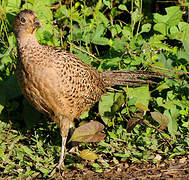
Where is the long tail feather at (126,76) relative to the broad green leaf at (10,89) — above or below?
above

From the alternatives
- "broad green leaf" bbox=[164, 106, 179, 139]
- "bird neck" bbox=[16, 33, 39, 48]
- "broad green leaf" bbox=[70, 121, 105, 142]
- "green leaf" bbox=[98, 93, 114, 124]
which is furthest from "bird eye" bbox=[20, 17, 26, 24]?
"broad green leaf" bbox=[164, 106, 179, 139]

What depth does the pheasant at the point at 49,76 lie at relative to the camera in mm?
3369

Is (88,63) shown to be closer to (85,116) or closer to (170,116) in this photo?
(85,116)

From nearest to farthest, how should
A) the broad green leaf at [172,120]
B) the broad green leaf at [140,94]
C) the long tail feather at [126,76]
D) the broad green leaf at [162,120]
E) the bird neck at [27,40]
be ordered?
the bird neck at [27,40]
the broad green leaf at [162,120]
the broad green leaf at [172,120]
the broad green leaf at [140,94]
the long tail feather at [126,76]

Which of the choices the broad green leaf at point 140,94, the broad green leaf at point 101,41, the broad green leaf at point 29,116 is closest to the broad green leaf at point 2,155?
the broad green leaf at point 29,116

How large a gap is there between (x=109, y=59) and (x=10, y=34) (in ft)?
4.16

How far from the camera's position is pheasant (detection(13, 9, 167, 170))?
337 centimetres

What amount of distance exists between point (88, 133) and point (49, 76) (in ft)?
2.11

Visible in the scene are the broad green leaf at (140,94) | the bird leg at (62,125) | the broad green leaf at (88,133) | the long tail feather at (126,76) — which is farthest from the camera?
the long tail feather at (126,76)

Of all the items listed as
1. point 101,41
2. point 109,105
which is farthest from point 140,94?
point 101,41

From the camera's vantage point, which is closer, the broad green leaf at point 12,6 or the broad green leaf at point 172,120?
the broad green leaf at point 172,120

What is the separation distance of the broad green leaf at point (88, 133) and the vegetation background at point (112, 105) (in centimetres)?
15

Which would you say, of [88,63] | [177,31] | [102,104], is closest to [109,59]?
[88,63]

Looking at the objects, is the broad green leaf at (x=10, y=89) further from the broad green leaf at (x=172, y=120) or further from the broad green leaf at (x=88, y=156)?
the broad green leaf at (x=172, y=120)
